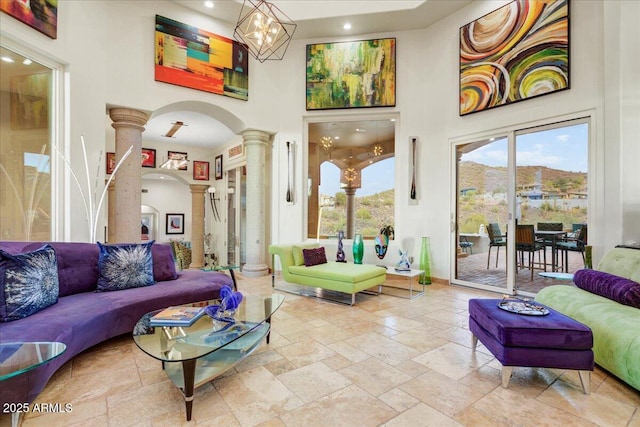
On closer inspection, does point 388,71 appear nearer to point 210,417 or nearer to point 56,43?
point 56,43

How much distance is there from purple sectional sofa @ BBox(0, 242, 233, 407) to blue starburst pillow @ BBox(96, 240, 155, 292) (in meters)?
0.09

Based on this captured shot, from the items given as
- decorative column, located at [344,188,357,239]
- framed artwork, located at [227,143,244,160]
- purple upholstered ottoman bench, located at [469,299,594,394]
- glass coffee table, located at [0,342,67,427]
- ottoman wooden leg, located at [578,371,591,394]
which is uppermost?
framed artwork, located at [227,143,244,160]

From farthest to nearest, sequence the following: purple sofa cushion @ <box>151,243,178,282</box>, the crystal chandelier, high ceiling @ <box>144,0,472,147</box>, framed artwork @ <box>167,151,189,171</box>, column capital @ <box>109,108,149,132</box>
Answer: framed artwork @ <box>167,151,189,171</box>, the crystal chandelier, high ceiling @ <box>144,0,472,147</box>, column capital @ <box>109,108,149,132</box>, purple sofa cushion @ <box>151,243,178,282</box>

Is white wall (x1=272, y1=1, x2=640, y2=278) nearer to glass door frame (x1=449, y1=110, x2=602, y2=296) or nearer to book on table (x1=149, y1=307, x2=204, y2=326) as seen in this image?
glass door frame (x1=449, y1=110, x2=602, y2=296)

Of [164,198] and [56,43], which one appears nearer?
[56,43]

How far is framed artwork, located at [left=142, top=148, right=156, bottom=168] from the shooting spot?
823cm

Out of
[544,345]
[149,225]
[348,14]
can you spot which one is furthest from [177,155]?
[544,345]

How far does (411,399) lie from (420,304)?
225cm

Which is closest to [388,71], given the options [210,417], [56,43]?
[56,43]

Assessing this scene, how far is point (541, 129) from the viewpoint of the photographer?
13.9 feet

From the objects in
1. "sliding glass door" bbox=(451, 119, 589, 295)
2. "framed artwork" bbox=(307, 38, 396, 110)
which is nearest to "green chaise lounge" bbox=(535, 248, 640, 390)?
"sliding glass door" bbox=(451, 119, 589, 295)

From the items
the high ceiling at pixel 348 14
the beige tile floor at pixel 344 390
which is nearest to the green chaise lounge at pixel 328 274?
the beige tile floor at pixel 344 390

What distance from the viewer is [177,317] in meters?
2.32

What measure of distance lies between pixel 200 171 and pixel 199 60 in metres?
4.78
